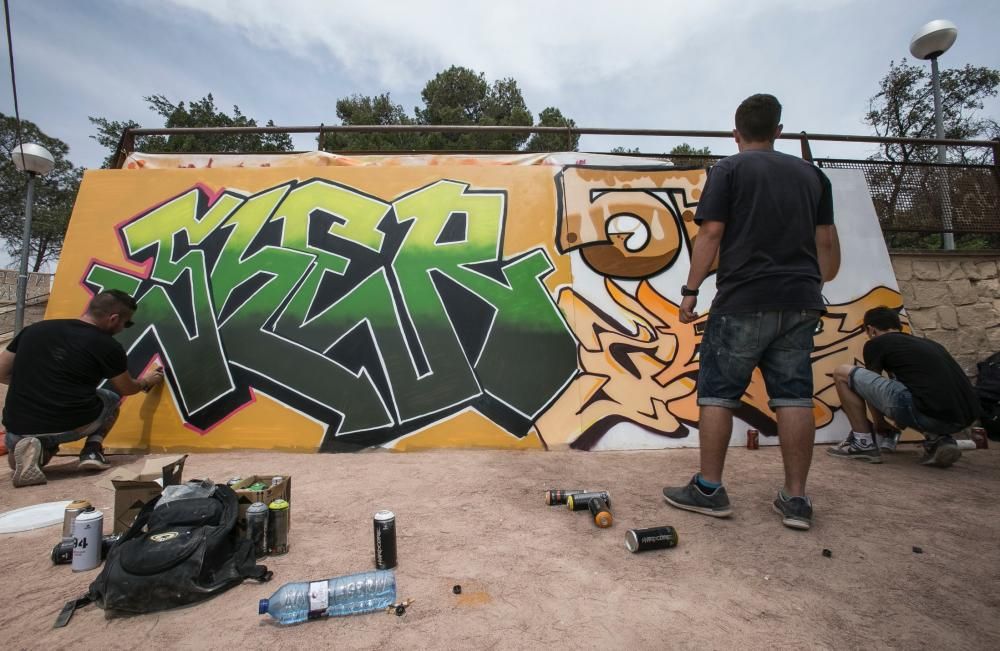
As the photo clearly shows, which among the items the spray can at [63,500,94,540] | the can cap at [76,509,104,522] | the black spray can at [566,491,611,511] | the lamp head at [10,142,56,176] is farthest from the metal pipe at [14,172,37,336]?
the black spray can at [566,491,611,511]

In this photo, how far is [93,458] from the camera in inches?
138

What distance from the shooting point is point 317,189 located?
4.51 m

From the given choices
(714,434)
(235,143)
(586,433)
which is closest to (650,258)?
(586,433)

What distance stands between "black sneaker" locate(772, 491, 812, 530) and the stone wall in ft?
14.4

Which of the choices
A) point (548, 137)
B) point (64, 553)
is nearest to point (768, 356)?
point (64, 553)

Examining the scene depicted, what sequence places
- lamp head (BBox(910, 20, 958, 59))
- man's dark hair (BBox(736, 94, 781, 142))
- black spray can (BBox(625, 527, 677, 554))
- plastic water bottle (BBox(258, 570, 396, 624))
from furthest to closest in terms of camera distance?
lamp head (BBox(910, 20, 958, 59))
man's dark hair (BBox(736, 94, 781, 142))
black spray can (BBox(625, 527, 677, 554))
plastic water bottle (BBox(258, 570, 396, 624))

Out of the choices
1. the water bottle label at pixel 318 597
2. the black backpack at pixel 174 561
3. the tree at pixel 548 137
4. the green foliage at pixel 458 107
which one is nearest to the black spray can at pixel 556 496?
the water bottle label at pixel 318 597

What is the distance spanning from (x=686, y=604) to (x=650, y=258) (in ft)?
10.7

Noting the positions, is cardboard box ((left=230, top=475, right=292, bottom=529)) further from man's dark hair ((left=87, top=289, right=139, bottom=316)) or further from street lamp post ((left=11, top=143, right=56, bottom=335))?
street lamp post ((left=11, top=143, right=56, bottom=335))

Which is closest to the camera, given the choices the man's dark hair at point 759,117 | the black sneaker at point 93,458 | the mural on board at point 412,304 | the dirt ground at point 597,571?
the dirt ground at point 597,571

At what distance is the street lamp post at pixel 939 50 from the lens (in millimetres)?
5324

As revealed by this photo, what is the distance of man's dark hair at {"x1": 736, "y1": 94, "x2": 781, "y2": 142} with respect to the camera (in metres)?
2.40

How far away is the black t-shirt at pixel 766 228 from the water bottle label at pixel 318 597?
89.4 inches

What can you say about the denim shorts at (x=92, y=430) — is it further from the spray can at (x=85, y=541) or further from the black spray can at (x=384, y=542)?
the black spray can at (x=384, y=542)
